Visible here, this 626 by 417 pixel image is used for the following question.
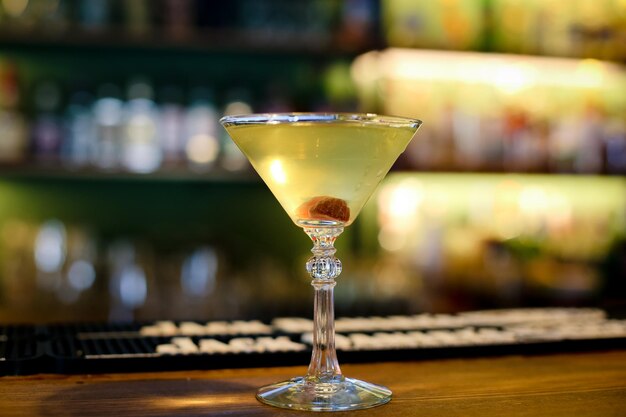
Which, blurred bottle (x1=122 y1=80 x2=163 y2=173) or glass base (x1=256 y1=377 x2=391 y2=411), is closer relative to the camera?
glass base (x1=256 y1=377 x2=391 y2=411)

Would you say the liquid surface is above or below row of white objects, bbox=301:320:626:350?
above

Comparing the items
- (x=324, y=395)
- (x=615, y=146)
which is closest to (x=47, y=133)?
(x=324, y=395)

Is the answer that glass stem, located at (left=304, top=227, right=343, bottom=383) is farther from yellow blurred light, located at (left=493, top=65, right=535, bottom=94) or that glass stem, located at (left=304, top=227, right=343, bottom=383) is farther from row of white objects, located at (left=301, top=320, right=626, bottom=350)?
yellow blurred light, located at (left=493, top=65, right=535, bottom=94)

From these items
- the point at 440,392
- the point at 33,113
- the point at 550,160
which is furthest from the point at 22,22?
the point at 440,392

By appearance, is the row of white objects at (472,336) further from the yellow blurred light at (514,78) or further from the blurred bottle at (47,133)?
the yellow blurred light at (514,78)

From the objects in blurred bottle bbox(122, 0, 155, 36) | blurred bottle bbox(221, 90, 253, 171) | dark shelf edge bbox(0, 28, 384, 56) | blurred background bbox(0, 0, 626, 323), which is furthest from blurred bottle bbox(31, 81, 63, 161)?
blurred bottle bbox(221, 90, 253, 171)

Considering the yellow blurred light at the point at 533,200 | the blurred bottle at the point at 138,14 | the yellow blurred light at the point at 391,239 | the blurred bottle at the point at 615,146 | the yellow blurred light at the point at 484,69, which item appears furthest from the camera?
the yellow blurred light at the point at 533,200

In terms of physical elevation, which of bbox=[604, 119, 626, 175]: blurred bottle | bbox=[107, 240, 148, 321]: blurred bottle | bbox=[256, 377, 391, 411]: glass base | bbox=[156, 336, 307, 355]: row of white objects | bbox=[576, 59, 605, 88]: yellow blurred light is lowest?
bbox=[256, 377, 391, 411]: glass base

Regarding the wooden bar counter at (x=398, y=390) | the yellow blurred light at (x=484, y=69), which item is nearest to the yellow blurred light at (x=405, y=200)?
the yellow blurred light at (x=484, y=69)
